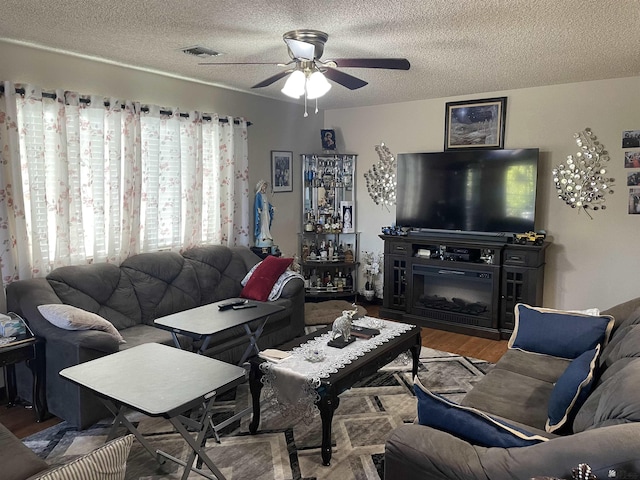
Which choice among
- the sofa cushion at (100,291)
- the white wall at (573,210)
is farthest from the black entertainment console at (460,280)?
the sofa cushion at (100,291)

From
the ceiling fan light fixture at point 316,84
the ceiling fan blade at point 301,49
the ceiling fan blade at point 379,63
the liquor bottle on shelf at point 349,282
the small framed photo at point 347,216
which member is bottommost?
the liquor bottle on shelf at point 349,282

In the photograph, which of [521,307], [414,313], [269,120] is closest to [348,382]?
[521,307]

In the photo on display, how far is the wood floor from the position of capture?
126 inches

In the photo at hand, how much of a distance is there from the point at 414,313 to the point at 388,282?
0.47 metres

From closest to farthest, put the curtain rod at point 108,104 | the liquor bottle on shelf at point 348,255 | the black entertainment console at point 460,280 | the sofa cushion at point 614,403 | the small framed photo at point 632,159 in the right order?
the sofa cushion at point 614,403, the curtain rod at point 108,104, the small framed photo at point 632,159, the black entertainment console at point 460,280, the liquor bottle on shelf at point 348,255

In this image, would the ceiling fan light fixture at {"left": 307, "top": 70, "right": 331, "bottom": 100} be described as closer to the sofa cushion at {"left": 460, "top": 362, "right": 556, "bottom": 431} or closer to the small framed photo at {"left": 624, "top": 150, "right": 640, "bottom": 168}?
the sofa cushion at {"left": 460, "top": 362, "right": 556, "bottom": 431}

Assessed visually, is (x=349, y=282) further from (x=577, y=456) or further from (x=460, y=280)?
(x=577, y=456)

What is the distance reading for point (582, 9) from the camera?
2648 millimetres

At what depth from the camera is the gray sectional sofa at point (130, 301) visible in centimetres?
304

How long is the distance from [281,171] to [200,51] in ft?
7.83

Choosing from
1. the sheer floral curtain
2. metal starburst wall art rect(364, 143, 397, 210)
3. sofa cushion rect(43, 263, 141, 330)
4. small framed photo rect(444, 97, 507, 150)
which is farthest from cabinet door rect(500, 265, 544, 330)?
sofa cushion rect(43, 263, 141, 330)

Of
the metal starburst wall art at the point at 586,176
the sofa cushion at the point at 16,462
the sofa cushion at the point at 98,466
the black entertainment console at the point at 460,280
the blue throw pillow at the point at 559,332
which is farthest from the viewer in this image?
the black entertainment console at the point at 460,280

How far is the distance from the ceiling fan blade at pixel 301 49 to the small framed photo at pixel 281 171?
2.76 metres

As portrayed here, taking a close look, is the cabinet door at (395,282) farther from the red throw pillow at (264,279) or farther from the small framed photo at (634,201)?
the small framed photo at (634,201)
